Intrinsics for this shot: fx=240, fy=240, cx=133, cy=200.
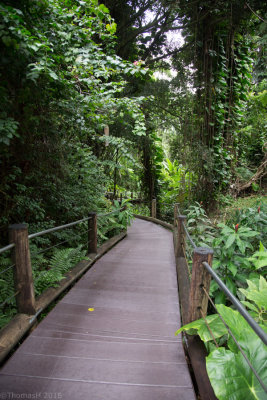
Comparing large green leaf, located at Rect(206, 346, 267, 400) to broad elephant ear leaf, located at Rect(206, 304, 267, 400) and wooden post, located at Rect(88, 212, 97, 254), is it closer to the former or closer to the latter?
broad elephant ear leaf, located at Rect(206, 304, 267, 400)

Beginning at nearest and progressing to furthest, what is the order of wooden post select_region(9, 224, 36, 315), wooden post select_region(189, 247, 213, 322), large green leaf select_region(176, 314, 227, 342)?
large green leaf select_region(176, 314, 227, 342) → wooden post select_region(189, 247, 213, 322) → wooden post select_region(9, 224, 36, 315)

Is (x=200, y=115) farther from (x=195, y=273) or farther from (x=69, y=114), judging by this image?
(x=195, y=273)

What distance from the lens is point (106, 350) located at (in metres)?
2.00

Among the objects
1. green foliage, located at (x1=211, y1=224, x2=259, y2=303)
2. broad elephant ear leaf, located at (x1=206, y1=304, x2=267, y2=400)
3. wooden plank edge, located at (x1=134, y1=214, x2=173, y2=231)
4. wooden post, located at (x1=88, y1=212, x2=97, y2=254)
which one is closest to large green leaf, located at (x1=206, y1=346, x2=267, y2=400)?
broad elephant ear leaf, located at (x1=206, y1=304, x2=267, y2=400)

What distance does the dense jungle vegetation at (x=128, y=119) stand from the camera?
8.18ft

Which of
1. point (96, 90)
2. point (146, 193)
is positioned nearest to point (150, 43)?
point (96, 90)

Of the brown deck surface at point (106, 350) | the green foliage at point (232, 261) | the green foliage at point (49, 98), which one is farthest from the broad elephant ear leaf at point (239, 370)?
the green foliage at point (49, 98)

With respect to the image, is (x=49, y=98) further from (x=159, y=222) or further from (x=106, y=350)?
(x=159, y=222)

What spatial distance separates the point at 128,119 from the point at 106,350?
223 inches

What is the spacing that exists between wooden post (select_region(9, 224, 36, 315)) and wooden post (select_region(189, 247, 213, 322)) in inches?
60.5

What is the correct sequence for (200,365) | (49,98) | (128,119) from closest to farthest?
(200,365)
(49,98)
(128,119)

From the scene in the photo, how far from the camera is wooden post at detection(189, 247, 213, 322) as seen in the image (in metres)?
2.05

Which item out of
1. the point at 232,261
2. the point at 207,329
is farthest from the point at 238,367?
the point at 232,261

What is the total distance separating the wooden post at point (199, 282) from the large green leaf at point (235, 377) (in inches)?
26.3
